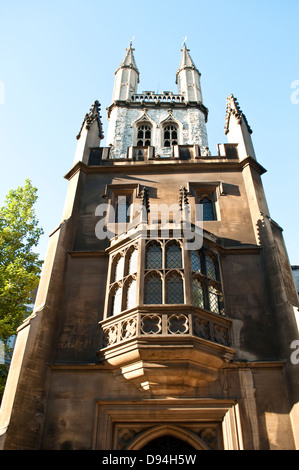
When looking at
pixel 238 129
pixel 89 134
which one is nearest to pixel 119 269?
pixel 89 134

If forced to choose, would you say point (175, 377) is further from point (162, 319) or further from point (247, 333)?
point (247, 333)

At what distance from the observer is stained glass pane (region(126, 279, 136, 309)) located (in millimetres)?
9594

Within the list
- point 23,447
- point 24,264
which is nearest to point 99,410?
point 23,447

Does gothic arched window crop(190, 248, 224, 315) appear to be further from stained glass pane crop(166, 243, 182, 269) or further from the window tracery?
stained glass pane crop(166, 243, 182, 269)

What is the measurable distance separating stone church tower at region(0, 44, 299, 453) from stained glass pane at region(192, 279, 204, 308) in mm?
35

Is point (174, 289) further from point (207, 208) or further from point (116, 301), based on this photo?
point (207, 208)

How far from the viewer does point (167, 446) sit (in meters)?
8.59

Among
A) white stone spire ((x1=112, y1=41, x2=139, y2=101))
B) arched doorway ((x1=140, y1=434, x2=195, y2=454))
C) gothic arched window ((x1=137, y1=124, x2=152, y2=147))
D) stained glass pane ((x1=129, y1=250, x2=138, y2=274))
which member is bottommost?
arched doorway ((x1=140, y1=434, x2=195, y2=454))

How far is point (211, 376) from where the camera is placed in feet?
29.3

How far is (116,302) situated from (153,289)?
3.54 ft

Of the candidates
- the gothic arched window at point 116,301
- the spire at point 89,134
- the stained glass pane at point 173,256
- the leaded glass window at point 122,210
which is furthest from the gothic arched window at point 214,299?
the spire at point 89,134

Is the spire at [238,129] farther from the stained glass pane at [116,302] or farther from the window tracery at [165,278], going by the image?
the stained glass pane at [116,302]

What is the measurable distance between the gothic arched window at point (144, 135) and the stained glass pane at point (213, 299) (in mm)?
14912

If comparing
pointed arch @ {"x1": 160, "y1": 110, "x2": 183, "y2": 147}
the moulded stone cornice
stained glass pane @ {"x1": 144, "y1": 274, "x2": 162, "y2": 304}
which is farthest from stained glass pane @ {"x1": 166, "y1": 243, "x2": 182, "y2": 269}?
pointed arch @ {"x1": 160, "y1": 110, "x2": 183, "y2": 147}
